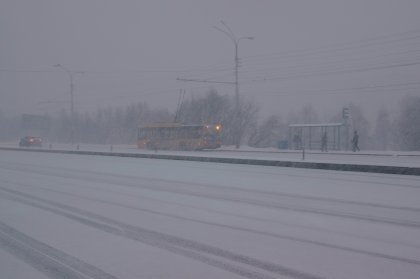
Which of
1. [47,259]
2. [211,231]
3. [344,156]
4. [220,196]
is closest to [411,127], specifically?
[344,156]

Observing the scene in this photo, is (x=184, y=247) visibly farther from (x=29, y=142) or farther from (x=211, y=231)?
(x=29, y=142)

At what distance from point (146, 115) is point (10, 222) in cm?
8108

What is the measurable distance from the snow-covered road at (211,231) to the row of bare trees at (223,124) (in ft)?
113

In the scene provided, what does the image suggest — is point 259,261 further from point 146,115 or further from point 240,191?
point 146,115

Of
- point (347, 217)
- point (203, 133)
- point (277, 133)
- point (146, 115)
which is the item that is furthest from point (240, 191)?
point (146, 115)

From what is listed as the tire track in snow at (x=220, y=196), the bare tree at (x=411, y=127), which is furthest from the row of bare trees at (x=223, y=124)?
the tire track in snow at (x=220, y=196)

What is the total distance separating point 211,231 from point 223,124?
63.5 m

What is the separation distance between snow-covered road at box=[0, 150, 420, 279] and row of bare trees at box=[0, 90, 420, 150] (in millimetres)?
34369

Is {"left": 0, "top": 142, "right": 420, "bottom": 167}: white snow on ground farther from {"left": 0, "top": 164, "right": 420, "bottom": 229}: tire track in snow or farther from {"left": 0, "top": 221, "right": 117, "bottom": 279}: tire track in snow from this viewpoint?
{"left": 0, "top": 221, "right": 117, "bottom": 279}: tire track in snow

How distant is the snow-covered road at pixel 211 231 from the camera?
621cm

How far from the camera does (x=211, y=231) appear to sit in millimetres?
8445

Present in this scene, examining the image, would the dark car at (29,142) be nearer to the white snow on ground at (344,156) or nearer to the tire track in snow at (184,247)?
the white snow on ground at (344,156)

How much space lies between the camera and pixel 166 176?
19156mm

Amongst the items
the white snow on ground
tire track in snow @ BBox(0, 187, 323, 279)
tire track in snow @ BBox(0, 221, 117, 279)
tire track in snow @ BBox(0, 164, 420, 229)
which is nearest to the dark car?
the white snow on ground
